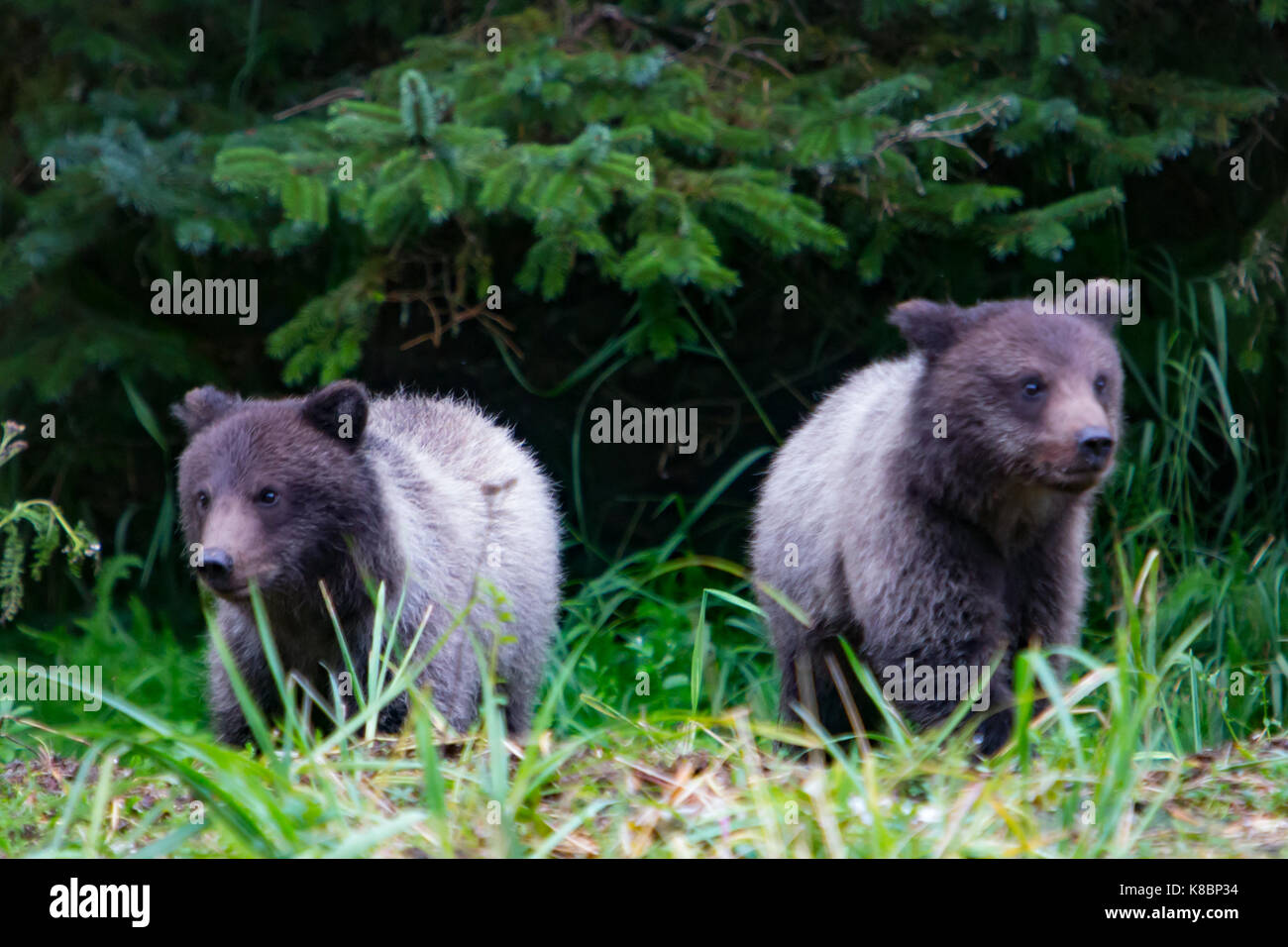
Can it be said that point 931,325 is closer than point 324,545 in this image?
No

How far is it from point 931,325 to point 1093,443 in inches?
30.6

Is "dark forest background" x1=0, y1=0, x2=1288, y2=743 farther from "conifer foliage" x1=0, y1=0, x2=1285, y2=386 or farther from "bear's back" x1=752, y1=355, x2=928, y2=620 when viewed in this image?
"bear's back" x1=752, y1=355, x2=928, y2=620

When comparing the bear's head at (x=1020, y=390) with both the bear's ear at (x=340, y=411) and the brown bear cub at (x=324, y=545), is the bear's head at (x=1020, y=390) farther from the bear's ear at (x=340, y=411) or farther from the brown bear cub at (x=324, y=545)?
the bear's ear at (x=340, y=411)

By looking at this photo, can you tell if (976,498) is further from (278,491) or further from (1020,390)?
(278,491)

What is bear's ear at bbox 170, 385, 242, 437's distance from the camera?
16.7ft

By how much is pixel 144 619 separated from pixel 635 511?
109 inches

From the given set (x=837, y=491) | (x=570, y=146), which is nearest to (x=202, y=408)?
(x=570, y=146)

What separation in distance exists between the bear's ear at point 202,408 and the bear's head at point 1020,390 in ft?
8.21

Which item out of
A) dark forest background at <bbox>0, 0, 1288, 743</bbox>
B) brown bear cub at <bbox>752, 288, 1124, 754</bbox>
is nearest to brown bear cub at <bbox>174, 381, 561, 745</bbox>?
dark forest background at <bbox>0, 0, 1288, 743</bbox>

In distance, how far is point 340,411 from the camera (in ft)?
16.1

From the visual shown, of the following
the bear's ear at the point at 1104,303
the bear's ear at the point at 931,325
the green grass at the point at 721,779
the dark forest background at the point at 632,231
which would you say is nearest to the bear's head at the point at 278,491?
the green grass at the point at 721,779

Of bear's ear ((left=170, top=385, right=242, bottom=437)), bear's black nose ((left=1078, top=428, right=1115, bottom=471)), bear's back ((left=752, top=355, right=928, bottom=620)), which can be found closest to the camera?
bear's black nose ((left=1078, top=428, right=1115, bottom=471))

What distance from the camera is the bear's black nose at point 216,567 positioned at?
4430mm
